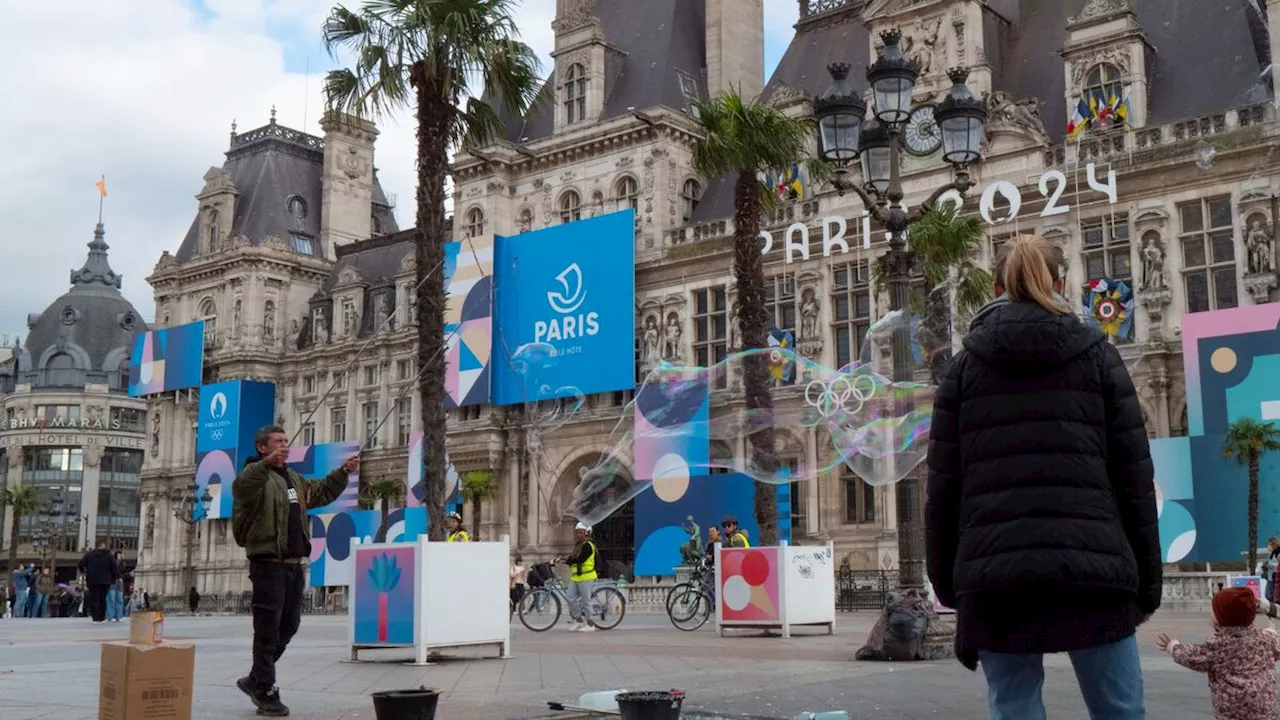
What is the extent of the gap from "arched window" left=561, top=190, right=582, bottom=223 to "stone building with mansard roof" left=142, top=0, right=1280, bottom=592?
10cm

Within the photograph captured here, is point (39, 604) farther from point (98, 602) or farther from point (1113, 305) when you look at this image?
point (1113, 305)

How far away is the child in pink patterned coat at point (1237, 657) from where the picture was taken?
20.2 ft

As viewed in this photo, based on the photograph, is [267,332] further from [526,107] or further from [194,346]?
[526,107]

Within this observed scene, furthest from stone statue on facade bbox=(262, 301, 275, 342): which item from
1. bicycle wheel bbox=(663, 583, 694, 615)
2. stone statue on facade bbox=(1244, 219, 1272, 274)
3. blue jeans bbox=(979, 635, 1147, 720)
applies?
blue jeans bbox=(979, 635, 1147, 720)

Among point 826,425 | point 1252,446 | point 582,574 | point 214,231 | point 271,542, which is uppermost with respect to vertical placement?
point 214,231

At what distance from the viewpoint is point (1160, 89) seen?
116 ft

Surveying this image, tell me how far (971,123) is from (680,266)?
2772cm

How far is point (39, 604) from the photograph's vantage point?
140ft

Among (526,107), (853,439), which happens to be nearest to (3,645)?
(526,107)

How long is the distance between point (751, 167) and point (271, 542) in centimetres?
1729

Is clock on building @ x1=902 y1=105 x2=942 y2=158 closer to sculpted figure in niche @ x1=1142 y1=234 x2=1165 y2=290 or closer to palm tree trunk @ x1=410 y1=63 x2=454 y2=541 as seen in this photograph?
sculpted figure in niche @ x1=1142 y1=234 x2=1165 y2=290

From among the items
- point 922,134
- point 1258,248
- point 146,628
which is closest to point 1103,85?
point 922,134

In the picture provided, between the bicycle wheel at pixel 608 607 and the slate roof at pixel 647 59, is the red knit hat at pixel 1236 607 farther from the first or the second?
the slate roof at pixel 647 59

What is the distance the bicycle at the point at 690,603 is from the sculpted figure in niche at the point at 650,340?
21.3m
